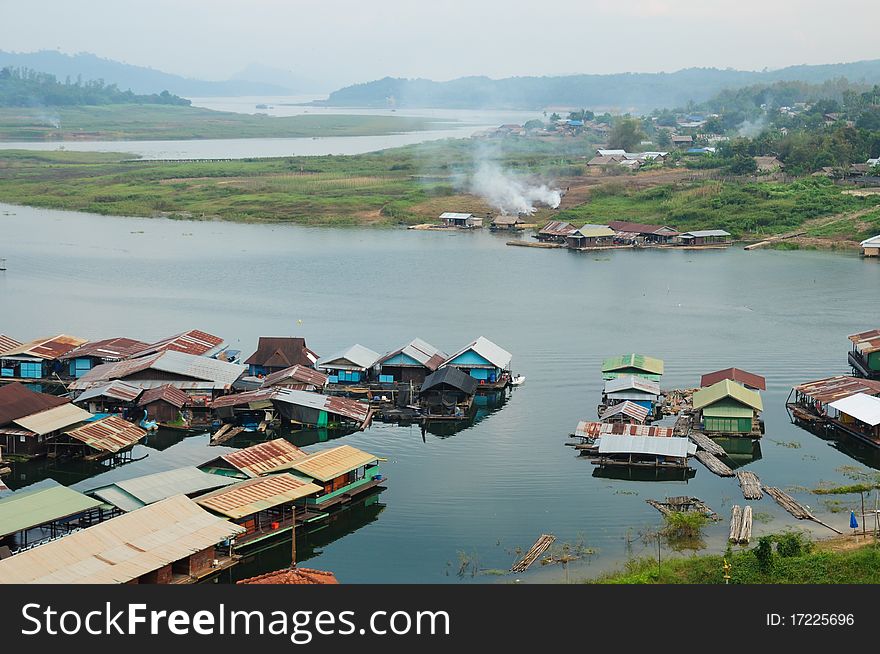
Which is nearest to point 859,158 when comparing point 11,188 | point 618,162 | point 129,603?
point 618,162

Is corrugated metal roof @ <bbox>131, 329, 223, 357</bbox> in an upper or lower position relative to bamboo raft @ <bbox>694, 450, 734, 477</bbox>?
upper

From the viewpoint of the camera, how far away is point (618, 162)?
172ft

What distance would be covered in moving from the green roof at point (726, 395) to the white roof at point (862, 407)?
3.70 feet

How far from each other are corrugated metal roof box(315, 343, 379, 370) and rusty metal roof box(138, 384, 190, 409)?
2557 mm

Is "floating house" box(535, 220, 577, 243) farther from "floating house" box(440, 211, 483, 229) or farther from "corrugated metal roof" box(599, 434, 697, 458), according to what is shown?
"corrugated metal roof" box(599, 434, 697, 458)

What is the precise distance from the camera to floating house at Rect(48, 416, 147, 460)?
15273mm

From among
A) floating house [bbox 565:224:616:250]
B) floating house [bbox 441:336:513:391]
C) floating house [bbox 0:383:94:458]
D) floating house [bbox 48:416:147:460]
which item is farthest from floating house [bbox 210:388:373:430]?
floating house [bbox 565:224:616:250]

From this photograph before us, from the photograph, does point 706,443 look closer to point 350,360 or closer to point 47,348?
point 350,360

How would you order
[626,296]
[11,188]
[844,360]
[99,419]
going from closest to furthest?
[99,419] < [844,360] < [626,296] < [11,188]

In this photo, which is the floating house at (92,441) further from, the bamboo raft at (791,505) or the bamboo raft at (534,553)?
the bamboo raft at (791,505)

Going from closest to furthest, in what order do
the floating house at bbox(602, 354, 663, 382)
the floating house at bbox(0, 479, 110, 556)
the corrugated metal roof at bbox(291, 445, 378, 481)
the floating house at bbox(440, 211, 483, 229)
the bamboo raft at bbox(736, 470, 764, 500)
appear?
1. the floating house at bbox(0, 479, 110, 556)
2. the corrugated metal roof at bbox(291, 445, 378, 481)
3. the bamboo raft at bbox(736, 470, 764, 500)
4. the floating house at bbox(602, 354, 663, 382)
5. the floating house at bbox(440, 211, 483, 229)

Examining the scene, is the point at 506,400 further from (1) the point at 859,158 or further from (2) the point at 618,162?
(2) the point at 618,162

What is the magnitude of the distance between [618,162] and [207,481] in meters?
41.8

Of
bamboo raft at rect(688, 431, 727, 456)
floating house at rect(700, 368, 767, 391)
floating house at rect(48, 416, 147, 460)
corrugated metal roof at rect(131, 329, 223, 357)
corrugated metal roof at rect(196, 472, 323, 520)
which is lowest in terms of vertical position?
floating house at rect(48, 416, 147, 460)
